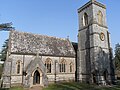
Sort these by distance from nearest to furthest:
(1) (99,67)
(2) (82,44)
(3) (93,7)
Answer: (1) (99,67) < (3) (93,7) < (2) (82,44)

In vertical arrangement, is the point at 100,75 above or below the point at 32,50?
below

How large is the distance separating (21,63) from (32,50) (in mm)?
4020

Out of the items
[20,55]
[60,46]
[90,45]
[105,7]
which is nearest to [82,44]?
[90,45]

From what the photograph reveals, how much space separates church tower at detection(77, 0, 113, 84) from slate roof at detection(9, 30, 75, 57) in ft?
15.2

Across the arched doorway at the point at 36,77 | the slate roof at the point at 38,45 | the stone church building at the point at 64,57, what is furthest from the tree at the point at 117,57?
the arched doorway at the point at 36,77

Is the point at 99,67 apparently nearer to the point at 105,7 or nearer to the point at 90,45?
the point at 90,45

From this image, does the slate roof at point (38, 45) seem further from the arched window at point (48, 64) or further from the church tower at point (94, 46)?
the church tower at point (94, 46)

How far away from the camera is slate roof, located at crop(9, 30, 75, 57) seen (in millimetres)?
29547

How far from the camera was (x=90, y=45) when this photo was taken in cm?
3166

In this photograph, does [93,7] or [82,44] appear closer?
[93,7]

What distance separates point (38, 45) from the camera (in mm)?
32719

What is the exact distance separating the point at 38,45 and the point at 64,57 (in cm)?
764

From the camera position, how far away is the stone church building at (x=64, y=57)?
90.3 ft

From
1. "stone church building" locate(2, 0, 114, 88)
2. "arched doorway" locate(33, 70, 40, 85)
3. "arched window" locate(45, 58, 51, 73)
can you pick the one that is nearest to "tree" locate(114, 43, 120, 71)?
"stone church building" locate(2, 0, 114, 88)
